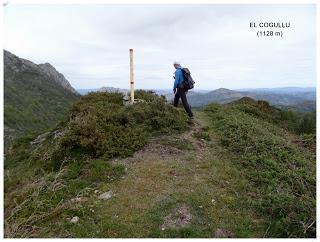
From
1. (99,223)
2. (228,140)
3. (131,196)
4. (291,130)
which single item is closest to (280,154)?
(228,140)

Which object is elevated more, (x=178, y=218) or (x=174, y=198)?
(x=174, y=198)

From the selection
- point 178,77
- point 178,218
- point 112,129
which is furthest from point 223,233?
point 178,77

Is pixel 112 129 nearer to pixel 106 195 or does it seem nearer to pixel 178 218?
pixel 106 195

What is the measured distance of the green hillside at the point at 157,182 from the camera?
18.5 ft

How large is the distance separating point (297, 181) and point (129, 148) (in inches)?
163

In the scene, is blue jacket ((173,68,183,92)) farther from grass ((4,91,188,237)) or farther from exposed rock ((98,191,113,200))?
exposed rock ((98,191,113,200))

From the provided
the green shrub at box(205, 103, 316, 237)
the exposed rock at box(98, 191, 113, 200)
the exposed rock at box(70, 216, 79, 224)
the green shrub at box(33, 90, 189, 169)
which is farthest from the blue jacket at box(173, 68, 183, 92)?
the exposed rock at box(70, 216, 79, 224)

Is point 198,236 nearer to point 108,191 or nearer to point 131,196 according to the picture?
point 131,196

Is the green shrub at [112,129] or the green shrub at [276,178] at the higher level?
the green shrub at [112,129]

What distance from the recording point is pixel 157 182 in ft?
23.8

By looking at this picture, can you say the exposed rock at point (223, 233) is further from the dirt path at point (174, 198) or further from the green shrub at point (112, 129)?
the green shrub at point (112, 129)

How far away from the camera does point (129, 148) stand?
9.09 meters

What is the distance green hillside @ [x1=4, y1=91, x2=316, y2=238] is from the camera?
5.65 meters

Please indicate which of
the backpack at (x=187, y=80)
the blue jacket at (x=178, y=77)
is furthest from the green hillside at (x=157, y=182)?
the backpack at (x=187, y=80)
